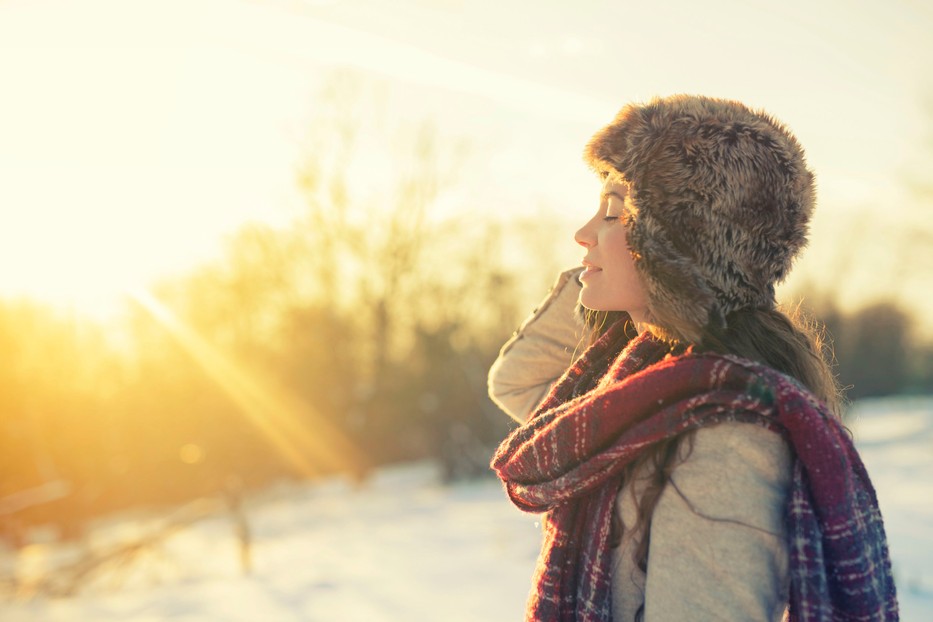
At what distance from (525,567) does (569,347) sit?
427 cm

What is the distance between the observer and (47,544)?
1138 centimetres

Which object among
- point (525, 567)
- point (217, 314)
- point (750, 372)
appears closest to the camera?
point (750, 372)

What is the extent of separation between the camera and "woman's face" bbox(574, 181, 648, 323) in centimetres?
142

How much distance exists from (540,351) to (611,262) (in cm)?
54

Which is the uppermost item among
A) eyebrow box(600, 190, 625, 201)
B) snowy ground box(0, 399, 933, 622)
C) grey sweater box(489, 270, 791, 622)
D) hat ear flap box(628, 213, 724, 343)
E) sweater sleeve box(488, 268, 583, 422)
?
eyebrow box(600, 190, 625, 201)

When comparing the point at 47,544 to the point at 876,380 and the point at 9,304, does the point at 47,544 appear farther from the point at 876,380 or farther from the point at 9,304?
the point at 876,380

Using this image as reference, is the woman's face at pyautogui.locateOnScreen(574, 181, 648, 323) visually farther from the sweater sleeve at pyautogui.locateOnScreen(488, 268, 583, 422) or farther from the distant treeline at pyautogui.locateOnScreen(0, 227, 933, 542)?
the distant treeline at pyautogui.locateOnScreen(0, 227, 933, 542)

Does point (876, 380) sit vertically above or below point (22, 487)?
below

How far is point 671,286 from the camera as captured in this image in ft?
4.31

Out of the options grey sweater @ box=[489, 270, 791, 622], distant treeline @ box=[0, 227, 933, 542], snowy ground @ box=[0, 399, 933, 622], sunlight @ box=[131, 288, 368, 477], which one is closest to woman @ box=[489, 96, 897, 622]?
grey sweater @ box=[489, 270, 791, 622]

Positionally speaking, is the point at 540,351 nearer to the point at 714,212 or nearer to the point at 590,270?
the point at 590,270

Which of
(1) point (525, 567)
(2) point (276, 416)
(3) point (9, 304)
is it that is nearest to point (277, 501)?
(2) point (276, 416)

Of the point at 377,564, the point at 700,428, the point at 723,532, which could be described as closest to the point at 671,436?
the point at 700,428

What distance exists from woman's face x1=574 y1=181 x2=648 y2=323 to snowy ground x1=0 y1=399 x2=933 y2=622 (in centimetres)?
358
